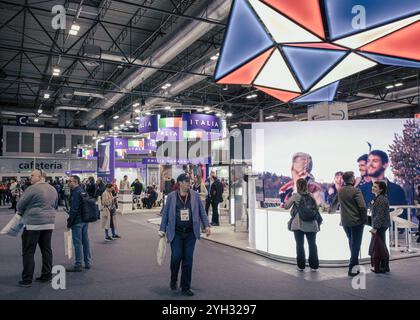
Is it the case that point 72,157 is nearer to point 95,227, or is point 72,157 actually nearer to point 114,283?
point 95,227

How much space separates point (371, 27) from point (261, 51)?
1.70 metres

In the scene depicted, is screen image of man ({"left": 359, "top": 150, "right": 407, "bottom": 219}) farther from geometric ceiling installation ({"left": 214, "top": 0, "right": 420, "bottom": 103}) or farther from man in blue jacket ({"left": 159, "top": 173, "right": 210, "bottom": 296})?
man in blue jacket ({"left": 159, "top": 173, "right": 210, "bottom": 296})

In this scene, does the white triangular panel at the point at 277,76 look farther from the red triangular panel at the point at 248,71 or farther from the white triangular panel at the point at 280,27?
the white triangular panel at the point at 280,27

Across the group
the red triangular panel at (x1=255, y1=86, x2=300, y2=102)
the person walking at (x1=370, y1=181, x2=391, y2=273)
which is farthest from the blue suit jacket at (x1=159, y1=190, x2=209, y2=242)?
the red triangular panel at (x1=255, y1=86, x2=300, y2=102)

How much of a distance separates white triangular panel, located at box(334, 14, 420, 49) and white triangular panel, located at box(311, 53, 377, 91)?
2.07 ft

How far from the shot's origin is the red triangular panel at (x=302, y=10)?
401 centimetres

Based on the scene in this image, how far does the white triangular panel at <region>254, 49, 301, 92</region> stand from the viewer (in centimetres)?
Answer: 623

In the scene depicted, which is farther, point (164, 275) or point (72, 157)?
Result: point (72, 157)

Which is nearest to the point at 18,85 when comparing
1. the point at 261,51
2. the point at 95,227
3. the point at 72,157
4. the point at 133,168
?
the point at 133,168

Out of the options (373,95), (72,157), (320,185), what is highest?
(373,95)

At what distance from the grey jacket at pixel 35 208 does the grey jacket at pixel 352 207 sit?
384 centimetres

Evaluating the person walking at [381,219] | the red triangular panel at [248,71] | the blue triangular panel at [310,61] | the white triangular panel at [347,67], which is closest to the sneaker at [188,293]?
the person walking at [381,219]

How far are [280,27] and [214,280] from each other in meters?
3.35

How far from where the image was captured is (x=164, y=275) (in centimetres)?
511
